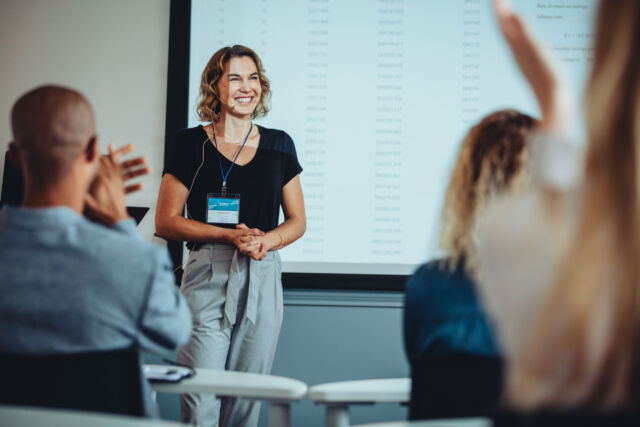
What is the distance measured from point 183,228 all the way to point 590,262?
6.18 feet

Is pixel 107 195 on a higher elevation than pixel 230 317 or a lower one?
higher

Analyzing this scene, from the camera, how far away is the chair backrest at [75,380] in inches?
38.9

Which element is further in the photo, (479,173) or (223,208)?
(223,208)

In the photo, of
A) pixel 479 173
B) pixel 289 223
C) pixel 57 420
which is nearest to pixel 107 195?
pixel 57 420

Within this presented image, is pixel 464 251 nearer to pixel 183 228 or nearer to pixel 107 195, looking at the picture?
pixel 107 195

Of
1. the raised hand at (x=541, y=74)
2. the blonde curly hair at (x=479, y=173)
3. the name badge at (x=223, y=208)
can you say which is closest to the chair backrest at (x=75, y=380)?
the blonde curly hair at (x=479, y=173)

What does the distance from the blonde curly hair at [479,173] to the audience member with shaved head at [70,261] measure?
2.03 feet

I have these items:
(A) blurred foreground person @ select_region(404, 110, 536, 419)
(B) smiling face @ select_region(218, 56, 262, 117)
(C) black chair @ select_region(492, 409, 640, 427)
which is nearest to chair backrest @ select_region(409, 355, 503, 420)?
(A) blurred foreground person @ select_region(404, 110, 536, 419)

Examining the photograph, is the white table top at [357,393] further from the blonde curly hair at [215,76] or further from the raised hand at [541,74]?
the blonde curly hair at [215,76]

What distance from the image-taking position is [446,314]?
119 cm

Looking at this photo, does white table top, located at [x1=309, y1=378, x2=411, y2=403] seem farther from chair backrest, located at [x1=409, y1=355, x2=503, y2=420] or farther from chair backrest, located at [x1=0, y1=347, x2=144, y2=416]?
chair backrest, located at [x1=0, y1=347, x2=144, y2=416]

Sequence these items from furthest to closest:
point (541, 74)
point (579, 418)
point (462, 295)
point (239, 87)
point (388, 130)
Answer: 1. point (388, 130)
2. point (239, 87)
3. point (462, 295)
4. point (541, 74)
5. point (579, 418)

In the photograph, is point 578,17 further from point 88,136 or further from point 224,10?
point 88,136

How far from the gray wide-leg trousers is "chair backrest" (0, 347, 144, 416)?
47.0 inches
